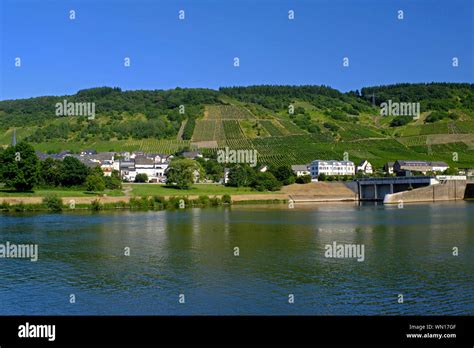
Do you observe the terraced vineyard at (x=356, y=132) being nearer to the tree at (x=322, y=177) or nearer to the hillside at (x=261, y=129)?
the hillside at (x=261, y=129)

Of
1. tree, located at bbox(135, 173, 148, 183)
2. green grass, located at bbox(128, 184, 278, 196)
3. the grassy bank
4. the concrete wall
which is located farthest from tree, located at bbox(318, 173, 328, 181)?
tree, located at bbox(135, 173, 148, 183)

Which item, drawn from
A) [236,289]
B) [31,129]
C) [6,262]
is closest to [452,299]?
[236,289]

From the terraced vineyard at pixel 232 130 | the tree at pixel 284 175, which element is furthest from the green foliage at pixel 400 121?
the tree at pixel 284 175

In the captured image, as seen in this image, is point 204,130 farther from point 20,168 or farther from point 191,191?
point 20,168

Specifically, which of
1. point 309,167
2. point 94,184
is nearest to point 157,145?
point 309,167
